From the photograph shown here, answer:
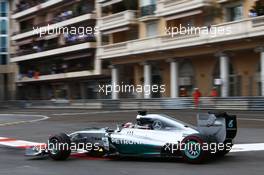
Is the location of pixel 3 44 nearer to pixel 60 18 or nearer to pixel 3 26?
pixel 3 26

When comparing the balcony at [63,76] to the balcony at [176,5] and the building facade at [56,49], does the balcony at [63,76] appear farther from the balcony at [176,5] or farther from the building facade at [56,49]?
the balcony at [176,5]

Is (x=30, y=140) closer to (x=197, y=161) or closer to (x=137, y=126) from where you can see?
(x=137, y=126)

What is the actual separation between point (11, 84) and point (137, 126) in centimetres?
6624

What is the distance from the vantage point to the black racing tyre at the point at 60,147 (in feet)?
40.2

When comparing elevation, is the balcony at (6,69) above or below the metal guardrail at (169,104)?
above

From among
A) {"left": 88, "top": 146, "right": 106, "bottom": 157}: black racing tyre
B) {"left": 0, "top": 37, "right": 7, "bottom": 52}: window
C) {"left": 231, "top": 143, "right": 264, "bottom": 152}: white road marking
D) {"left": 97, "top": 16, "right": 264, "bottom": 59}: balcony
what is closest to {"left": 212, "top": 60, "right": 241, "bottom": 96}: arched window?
{"left": 97, "top": 16, "right": 264, "bottom": 59}: balcony

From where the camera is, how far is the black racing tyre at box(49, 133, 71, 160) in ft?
40.2

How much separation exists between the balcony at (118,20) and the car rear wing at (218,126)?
120 ft

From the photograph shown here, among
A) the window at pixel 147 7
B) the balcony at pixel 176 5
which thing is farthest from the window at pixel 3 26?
the balcony at pixel 176 5

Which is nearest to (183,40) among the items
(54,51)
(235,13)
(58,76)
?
(235,13)

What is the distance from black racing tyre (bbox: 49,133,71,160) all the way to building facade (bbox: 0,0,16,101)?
6411cm

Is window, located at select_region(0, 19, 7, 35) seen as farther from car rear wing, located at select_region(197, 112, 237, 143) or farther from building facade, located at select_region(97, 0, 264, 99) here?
car rear wing, located at select_region(197, 112, 237, 143)

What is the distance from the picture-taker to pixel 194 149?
427 inches

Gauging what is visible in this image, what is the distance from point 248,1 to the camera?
118 feet
